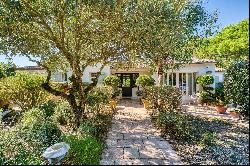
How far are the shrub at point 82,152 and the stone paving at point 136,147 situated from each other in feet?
1.13

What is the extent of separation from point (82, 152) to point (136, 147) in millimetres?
2714

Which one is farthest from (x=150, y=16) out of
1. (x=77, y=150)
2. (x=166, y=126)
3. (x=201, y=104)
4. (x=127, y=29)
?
(x=201, y=104)


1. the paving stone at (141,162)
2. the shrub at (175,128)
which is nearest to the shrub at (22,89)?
the shrub at (175,128)

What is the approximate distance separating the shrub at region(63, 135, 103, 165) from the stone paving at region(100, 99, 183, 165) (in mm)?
344

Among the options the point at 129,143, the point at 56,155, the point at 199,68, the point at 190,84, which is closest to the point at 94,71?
the point at 190,84

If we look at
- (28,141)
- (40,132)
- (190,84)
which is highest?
(190,84)

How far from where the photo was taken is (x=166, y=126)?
13867 mm

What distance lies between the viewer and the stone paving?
9.15m

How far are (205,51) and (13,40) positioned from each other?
18.0 meters

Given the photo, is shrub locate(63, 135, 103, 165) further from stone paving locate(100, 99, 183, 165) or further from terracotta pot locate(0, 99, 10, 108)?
terracotta pot locate(0, 99, 10, 108)

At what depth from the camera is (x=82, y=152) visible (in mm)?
9188

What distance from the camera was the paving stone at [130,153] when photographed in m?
9.83

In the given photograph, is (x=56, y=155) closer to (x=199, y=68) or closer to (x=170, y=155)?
(x=170, y=155)

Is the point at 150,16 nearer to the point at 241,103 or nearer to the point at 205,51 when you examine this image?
the point at 241,103
